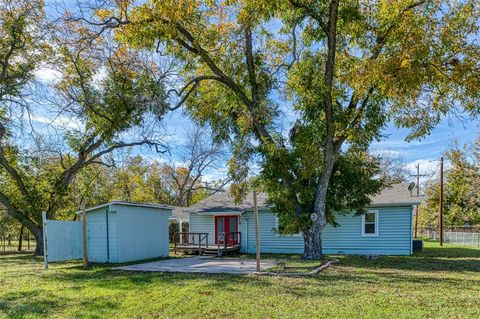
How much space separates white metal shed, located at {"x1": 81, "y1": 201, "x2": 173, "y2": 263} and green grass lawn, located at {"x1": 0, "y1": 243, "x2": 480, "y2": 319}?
3.30 metres

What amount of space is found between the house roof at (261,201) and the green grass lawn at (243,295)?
5.71 m

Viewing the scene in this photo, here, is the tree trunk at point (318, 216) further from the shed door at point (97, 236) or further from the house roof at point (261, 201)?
the shed door at point (97, 236)

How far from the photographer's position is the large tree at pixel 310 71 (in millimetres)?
11336

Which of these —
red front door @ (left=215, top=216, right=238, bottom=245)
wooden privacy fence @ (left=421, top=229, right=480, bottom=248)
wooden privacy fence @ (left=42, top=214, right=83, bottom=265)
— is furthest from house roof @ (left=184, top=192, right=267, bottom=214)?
wooden privacy fence @ (left=421, top=229, right=480, bottom=248)

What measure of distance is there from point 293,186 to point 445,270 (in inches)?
213

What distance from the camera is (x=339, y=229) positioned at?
57.7 ft

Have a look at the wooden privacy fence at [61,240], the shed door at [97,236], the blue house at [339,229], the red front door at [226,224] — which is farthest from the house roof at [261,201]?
the wooden privacy fence at [61,240]

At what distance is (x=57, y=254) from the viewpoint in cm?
1301

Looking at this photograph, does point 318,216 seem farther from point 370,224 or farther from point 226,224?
point 226,224

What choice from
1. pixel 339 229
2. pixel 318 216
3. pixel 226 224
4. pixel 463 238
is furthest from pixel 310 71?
pixel 463 238

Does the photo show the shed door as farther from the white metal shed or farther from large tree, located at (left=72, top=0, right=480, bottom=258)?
large tree, located at (left=72, top=0, right=480, bottom=258)

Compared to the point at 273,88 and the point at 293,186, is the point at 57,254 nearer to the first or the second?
the point at 293,186

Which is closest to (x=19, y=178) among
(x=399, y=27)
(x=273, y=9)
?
(x=273, y=9)

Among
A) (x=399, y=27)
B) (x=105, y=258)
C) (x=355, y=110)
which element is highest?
(x=399, y=27)
